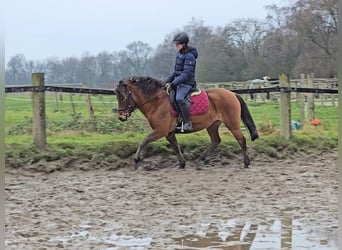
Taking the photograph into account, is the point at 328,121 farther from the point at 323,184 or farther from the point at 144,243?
the point at 144,243

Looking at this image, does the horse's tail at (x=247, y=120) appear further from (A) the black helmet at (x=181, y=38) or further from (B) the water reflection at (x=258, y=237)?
(B) the water reflection at (x=258, y=237)

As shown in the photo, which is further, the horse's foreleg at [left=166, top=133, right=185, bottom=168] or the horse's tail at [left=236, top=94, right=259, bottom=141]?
the horse's tail at [left=236, top=94, right=259, bottom=141]

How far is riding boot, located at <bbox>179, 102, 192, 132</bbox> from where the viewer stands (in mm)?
5895

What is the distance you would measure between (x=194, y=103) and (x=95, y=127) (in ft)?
7.27

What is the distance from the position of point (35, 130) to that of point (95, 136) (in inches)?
43.9

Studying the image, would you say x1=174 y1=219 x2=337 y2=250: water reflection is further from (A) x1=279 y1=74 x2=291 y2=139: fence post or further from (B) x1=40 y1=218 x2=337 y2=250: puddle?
(A) x1=279 y1=74 x2=291 y2=139: fence post

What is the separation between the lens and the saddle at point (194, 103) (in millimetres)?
5953

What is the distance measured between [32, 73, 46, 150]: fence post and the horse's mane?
116cm

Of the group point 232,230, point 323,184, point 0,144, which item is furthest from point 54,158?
point 0,144

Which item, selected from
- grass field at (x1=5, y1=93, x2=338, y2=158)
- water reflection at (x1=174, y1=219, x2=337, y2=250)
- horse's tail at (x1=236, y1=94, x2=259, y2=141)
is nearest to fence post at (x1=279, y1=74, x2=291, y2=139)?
grass field at (x1=5, y1=93, x2=338, y2=158)

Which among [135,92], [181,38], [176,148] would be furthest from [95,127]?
[181,38]

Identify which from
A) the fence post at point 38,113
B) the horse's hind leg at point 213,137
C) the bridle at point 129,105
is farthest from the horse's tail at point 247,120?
the fence post at point 38,113

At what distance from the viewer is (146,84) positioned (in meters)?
6.06

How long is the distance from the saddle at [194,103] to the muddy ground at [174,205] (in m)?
0.60
